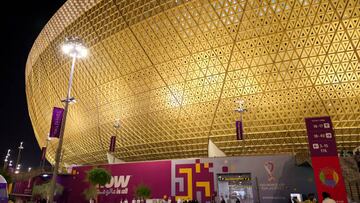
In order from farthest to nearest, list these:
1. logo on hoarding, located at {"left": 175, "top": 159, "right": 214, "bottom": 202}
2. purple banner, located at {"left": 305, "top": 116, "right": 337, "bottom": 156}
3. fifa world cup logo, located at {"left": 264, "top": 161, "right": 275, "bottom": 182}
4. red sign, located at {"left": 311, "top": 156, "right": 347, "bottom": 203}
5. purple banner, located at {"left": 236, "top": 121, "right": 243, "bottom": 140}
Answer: logo on hoarding, located at {"left": 175, "top": 159, "right": 214, "bottom": 202} → purple banner, located at {"left": 236, "top": 121, "right": 243, "bottom": 140} → fifa world cup logo, located at {"left": 264, "top": 161, "right": 275, "bottom": 182} → purple banner, located at {"left": 305, "top": 116, "right": 337, "bottom": 156} → red sign, located at {"left": 311, "top": 156, "right": 347, "bottom": 203}

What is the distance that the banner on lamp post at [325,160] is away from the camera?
11188 millimetres

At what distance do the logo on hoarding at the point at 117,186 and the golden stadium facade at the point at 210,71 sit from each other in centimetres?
603

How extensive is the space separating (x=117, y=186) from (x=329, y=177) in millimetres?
16123

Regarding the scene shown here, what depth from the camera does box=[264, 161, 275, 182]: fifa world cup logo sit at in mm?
17250

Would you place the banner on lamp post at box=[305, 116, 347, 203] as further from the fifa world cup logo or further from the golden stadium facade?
the golden stadium facade

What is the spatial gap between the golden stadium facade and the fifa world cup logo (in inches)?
170

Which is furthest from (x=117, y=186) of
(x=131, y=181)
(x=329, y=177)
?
(x=329, y=177)

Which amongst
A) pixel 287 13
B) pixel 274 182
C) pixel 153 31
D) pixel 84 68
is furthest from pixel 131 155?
pixel 287 13

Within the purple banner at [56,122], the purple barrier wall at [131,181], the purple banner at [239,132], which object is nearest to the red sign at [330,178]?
the purple banner at [239,132]

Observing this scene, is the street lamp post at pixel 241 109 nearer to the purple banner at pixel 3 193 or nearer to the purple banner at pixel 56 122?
the purple banner at pixel 56 122

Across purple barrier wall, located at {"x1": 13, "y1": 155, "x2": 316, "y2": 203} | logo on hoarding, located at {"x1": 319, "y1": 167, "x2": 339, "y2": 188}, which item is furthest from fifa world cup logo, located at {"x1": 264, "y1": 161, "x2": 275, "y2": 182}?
logo on hoarding, located at {"x1": 319, "y1": 167, "x2": 339, "y2": 188}

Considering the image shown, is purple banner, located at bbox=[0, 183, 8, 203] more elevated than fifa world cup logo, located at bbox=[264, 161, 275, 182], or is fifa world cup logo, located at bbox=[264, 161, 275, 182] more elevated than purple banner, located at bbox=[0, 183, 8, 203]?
fifa world cup logo, located at bbox=[264, 161, 275, 182]

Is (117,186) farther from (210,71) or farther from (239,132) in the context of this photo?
(210,71)

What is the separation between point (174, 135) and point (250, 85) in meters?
9.07
